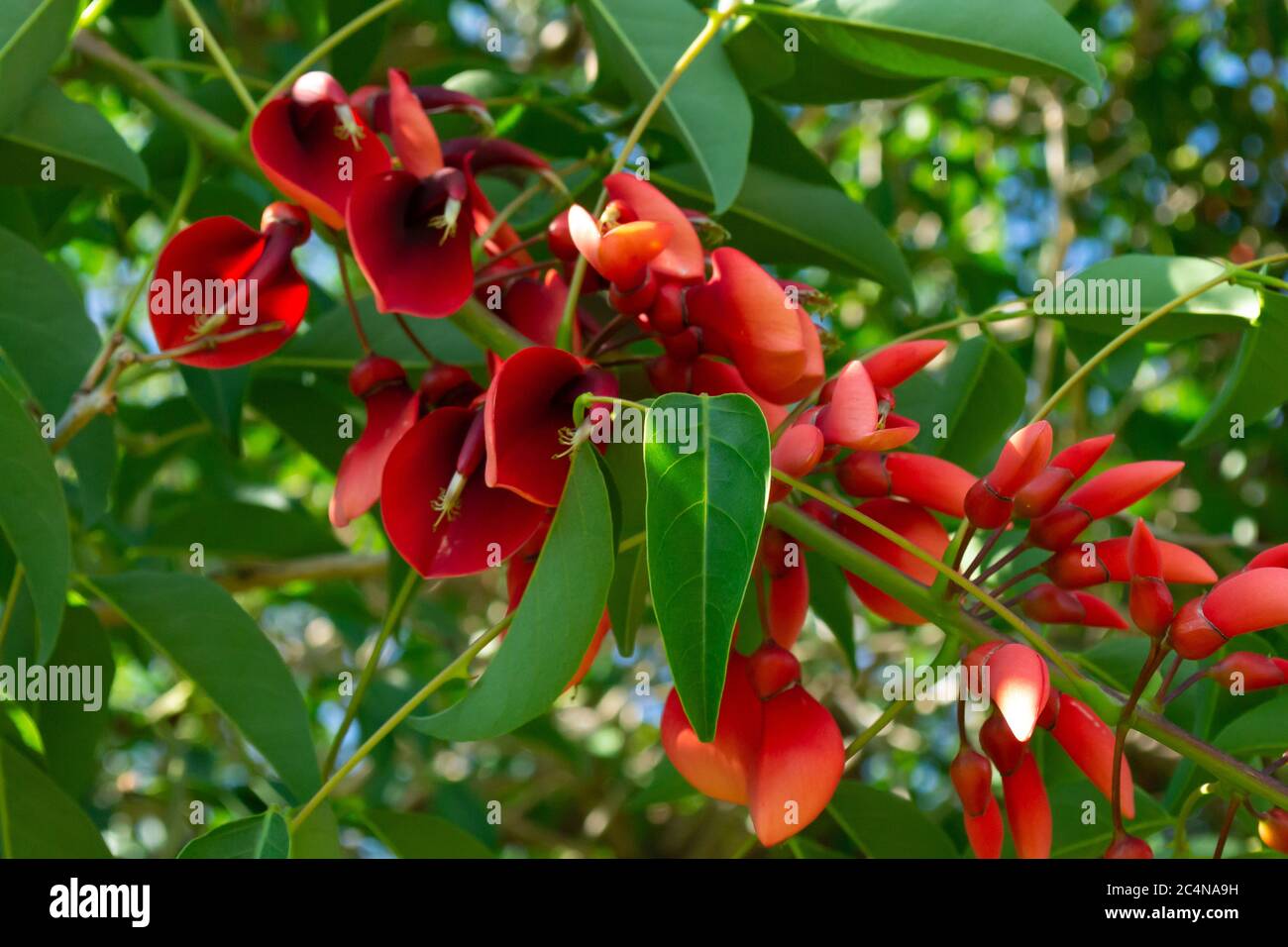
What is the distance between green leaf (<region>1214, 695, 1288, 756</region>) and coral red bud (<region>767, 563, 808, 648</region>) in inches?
10.7

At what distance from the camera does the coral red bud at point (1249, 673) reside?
0.76 m

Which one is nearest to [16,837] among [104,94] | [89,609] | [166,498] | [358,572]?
[89,609]

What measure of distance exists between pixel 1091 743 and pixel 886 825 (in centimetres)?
39

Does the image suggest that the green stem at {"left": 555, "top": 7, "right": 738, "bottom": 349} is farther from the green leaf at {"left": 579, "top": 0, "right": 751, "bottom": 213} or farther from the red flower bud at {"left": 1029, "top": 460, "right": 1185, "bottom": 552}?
the red flower bud at {"left": 1029, "top": 460, "right": 1185, "bottom": 552}

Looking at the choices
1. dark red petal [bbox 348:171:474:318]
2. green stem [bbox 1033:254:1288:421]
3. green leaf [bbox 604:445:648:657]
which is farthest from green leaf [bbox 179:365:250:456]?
green stem [bbox 1033:254:1288:421]

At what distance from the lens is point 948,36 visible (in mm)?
933

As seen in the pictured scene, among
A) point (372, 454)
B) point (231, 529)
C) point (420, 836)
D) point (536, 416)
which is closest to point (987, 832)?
point (536, 416)

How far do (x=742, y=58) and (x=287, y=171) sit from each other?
0.35 metres

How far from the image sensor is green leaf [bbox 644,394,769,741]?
69 centimetres

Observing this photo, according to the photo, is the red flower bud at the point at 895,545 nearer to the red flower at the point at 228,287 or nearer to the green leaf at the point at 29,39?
the red flower at the point at 228,287

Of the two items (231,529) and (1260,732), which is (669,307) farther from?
(231,529)

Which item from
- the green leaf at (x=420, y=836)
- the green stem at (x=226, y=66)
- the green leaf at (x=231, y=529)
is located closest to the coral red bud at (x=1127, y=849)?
the green leaf at (x=420, y=836)
